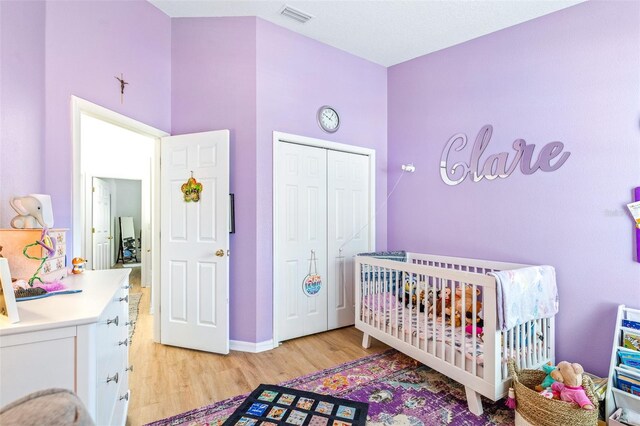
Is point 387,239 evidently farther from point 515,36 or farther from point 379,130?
point 515,36

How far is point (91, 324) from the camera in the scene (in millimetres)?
1015

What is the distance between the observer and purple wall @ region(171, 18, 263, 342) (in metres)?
2.71

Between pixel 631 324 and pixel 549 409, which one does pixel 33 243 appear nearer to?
pixel 549 409

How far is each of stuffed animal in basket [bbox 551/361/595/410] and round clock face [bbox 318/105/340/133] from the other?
8.36 feet

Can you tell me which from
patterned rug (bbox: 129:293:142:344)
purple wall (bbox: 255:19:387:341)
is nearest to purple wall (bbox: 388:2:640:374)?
purple wall (bbox: 255:19:387:341)

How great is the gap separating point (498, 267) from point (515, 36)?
190 cm

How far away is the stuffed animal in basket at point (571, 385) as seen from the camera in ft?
5.04

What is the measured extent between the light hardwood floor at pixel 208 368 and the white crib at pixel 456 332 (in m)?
0.37

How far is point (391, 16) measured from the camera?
2639 millimetres

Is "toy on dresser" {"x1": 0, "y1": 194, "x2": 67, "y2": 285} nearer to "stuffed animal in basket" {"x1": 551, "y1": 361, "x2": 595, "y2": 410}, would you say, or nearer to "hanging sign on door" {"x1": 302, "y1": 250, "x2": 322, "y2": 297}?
"hanging sign on door" {"x1": 302, "y1": 250, "x2": 322, "y2": 297}

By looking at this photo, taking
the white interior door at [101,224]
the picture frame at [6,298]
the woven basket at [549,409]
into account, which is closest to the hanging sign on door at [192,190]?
the picture frame at [6,298]

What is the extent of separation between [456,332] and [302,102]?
7.68 ft

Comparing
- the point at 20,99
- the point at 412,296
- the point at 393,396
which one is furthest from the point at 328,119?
the point at 393,396

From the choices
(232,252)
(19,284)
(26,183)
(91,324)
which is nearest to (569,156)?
(232,252)
